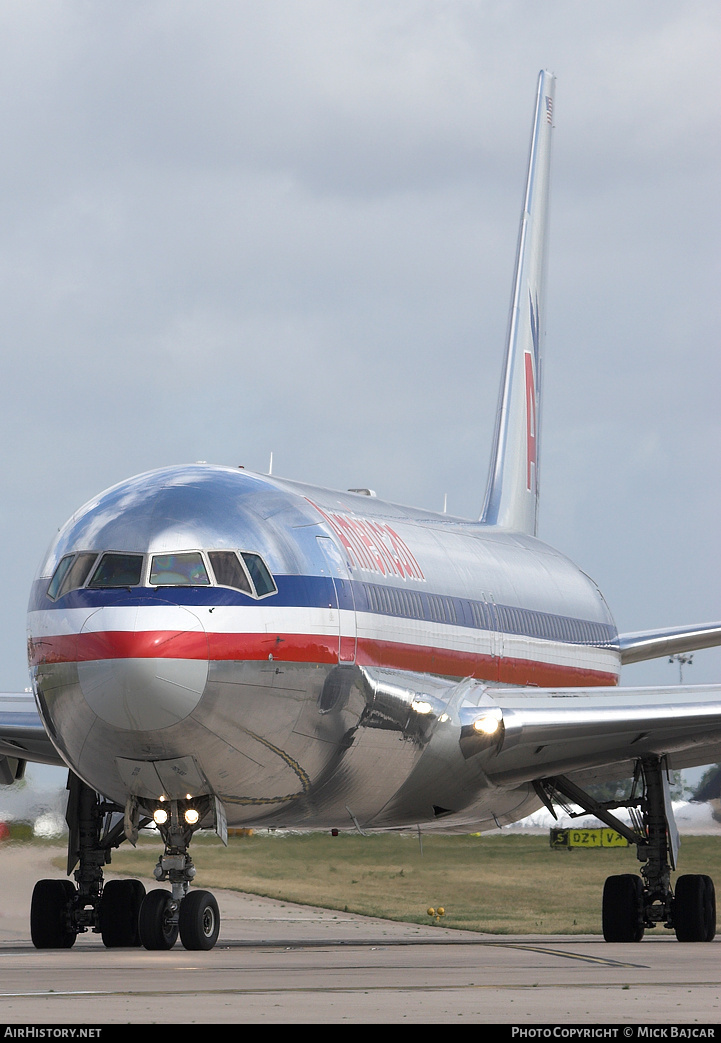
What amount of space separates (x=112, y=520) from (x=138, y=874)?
12.9m

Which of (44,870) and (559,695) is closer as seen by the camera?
(559,695)

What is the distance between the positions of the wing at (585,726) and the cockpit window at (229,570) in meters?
4.79

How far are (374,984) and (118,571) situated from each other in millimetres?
→ 4784

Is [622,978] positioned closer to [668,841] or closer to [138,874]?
[668,841]

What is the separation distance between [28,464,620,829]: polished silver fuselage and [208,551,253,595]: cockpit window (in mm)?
91

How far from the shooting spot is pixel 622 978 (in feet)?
44.0

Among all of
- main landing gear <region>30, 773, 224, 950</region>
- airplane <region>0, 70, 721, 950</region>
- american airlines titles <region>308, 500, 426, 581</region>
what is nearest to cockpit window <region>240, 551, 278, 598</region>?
airplane <region>0, 70, 721, 950</region>

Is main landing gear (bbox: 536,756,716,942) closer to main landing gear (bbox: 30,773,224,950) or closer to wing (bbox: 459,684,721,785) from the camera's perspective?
wing (bbox: 459,684,721,785)

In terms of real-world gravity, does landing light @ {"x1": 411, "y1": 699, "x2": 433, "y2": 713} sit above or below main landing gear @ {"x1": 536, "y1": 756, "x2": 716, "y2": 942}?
above

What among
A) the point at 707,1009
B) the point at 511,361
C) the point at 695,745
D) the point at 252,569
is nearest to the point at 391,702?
the point at 252,569

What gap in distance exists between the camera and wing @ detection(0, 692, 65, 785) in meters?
20.4

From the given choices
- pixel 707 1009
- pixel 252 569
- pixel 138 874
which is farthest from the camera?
pixel 138 874

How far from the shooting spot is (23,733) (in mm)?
20438

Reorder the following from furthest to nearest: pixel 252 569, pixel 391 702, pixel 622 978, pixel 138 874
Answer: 1. pixel 138 874
2. pixel 391 702
3. pixel 252 569
4. pixel 622 978
